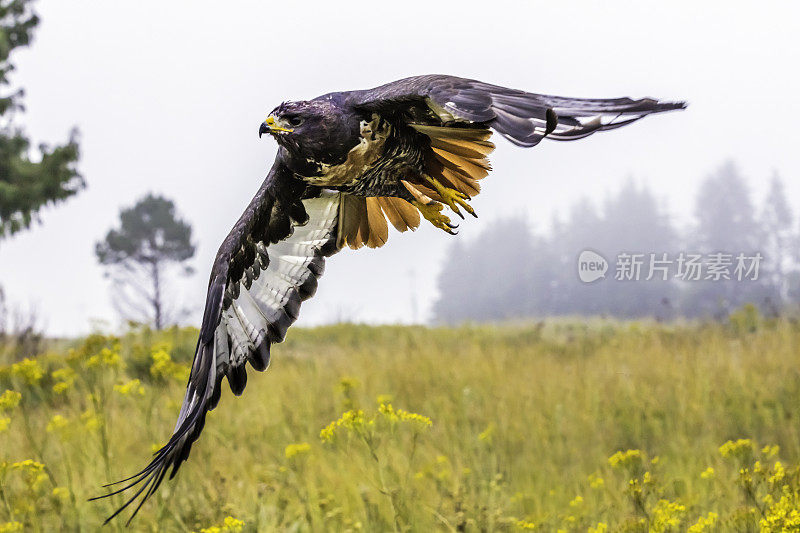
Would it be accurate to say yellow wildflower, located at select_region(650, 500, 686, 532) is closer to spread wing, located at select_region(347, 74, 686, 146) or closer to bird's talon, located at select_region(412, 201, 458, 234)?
bird's talon, located at select_region(412, 201, 458, 234)

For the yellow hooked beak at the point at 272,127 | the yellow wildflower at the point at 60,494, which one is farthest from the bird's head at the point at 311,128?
the yellow wildflower at the point at 60,494

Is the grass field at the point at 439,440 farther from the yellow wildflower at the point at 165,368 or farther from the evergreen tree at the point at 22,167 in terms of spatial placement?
the evergreen tree at the point at 22,167

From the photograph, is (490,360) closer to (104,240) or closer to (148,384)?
(148,384)

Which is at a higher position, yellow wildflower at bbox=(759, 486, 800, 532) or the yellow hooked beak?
the yellow hooked beak

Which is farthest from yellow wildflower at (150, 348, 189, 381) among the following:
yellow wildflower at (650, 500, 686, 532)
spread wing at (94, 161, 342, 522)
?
yellow wildflower at (650, 500, 686, 532)

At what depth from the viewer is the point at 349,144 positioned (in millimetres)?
2078

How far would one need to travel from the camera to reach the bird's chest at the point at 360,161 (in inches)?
81.8

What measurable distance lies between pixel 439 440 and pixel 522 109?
13.5 feet

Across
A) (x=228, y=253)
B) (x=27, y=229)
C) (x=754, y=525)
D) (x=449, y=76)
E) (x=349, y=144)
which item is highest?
(x=27, y=229)

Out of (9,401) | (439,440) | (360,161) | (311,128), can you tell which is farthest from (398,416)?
(439,440)

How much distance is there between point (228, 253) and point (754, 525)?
2.25m

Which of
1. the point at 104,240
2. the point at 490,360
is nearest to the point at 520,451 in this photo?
the point at 490,360

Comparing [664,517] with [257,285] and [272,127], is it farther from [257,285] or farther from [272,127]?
[272,127]

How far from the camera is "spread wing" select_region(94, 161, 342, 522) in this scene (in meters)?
2.65
